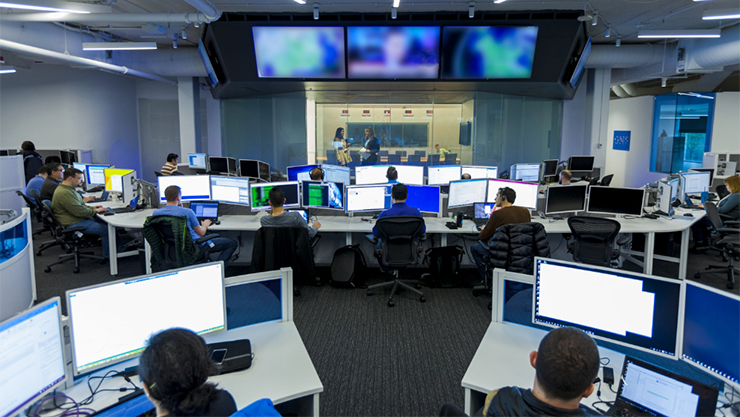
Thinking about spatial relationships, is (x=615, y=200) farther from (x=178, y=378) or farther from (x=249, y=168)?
(x=249, y=168)

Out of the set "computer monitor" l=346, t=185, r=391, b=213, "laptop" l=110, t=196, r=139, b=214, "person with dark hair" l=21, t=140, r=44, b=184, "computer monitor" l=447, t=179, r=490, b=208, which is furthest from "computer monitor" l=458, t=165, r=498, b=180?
"person with dark hair" l=21, t=140, r=44, b=184

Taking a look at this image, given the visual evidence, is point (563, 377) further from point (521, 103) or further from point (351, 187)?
point (521, 103)

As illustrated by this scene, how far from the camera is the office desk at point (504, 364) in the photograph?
6.57 feet

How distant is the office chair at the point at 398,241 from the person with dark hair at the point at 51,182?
16.2ft

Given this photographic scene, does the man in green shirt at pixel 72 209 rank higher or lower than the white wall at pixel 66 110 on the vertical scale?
lower

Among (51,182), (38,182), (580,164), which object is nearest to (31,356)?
(51,182)

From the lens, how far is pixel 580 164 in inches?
393

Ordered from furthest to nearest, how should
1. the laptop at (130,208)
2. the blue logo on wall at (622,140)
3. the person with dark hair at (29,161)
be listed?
the blue logo on wall at (622,140)
the person with dark hair at (29,161)
the laptop at (130,208)

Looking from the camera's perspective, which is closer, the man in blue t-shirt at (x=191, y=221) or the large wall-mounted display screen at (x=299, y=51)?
the man in blue t-shirt at (x=191, y=221)

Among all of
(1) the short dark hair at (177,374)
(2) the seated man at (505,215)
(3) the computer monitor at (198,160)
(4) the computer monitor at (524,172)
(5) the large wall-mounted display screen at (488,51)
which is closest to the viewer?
(1) the short dark hair at (177,374)

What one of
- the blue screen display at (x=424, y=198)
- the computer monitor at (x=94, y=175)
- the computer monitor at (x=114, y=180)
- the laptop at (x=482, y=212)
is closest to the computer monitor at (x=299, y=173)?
the blue screen display at (x=424, y=198)

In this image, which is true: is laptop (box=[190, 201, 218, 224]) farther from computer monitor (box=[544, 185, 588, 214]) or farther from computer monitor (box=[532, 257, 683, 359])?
computer monitor (box=[532, 257, 683, 359])

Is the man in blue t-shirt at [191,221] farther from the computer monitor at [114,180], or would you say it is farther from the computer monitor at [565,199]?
the computer monitor at [565,199]

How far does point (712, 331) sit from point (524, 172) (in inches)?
280
